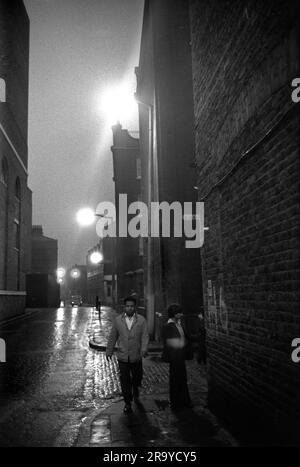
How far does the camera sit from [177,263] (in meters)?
15.6

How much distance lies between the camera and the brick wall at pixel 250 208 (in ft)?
13.9

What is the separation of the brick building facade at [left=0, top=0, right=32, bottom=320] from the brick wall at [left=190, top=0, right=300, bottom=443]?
2266 centimetres

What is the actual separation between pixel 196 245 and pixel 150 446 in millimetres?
10934

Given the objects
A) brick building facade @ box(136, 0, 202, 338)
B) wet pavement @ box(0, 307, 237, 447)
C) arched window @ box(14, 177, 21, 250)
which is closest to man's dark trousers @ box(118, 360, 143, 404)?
wet pavement @ box(0, 307, 237, 447)

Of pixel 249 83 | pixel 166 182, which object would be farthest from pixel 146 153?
pixel 249 83

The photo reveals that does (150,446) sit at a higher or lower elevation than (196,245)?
lower

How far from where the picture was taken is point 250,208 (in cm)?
525

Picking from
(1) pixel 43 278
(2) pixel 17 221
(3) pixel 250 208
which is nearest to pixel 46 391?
(3) pixel 250 208

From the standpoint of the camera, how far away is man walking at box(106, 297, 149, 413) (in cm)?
698

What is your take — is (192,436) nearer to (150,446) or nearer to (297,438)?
(150,446)

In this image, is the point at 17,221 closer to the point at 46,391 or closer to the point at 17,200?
the point at 17,200

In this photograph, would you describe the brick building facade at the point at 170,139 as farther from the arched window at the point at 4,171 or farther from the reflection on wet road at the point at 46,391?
the arched window at the point at 4,171

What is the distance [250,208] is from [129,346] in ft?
10.3
